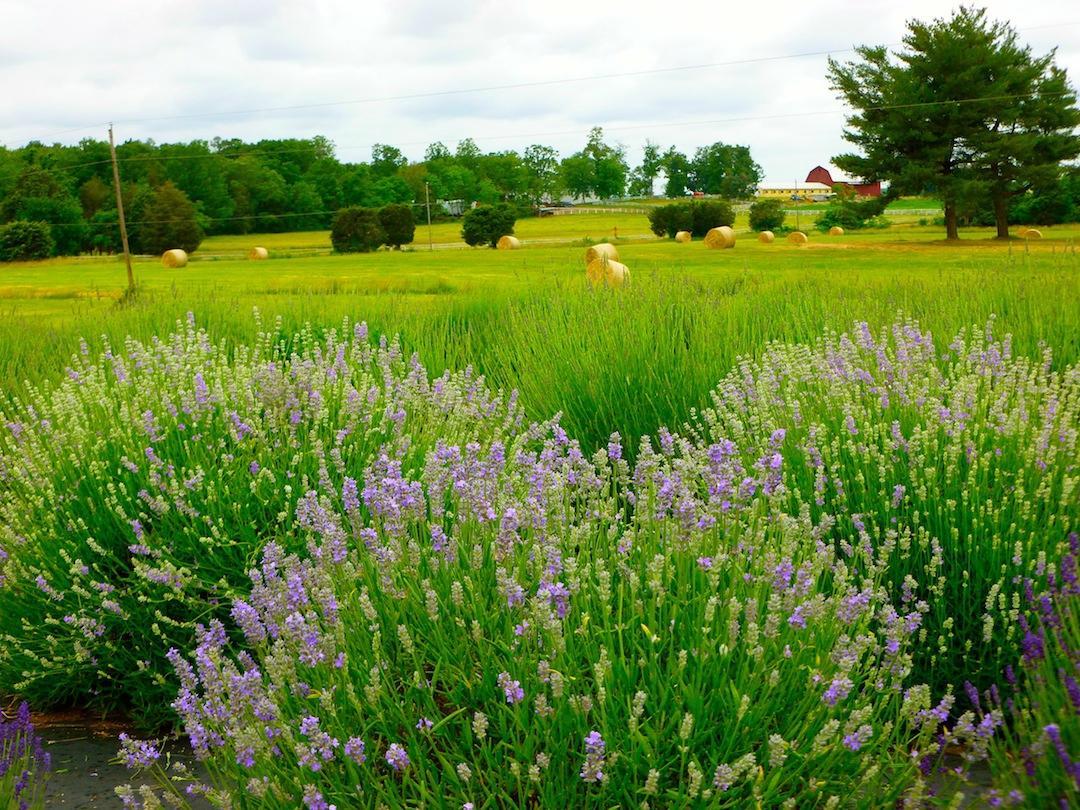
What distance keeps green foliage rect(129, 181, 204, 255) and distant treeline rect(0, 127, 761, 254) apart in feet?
0.23

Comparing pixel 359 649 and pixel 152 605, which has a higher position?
pixel 359 649

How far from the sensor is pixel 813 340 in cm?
727

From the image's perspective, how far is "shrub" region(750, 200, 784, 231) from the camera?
49.7 meters

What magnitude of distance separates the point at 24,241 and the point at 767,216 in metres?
35.3

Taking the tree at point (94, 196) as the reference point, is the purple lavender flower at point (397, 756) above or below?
below

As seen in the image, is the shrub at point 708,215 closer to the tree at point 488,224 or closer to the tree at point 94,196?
the tree at point 488,224

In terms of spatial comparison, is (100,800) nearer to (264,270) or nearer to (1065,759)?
(1065,759)

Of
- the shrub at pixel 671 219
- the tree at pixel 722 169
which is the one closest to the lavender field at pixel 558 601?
the shrub at pixel 671 219

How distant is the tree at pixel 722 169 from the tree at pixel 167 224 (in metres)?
44.6

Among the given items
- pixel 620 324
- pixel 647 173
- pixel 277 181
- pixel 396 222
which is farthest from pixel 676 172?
pixel 620 324

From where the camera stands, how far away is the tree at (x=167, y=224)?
4891 centimetres

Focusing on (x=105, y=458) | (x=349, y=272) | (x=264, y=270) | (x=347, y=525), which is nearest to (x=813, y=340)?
(x=347, y=525)

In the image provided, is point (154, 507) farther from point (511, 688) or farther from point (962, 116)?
point (962, 116)

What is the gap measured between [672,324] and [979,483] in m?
3.66
